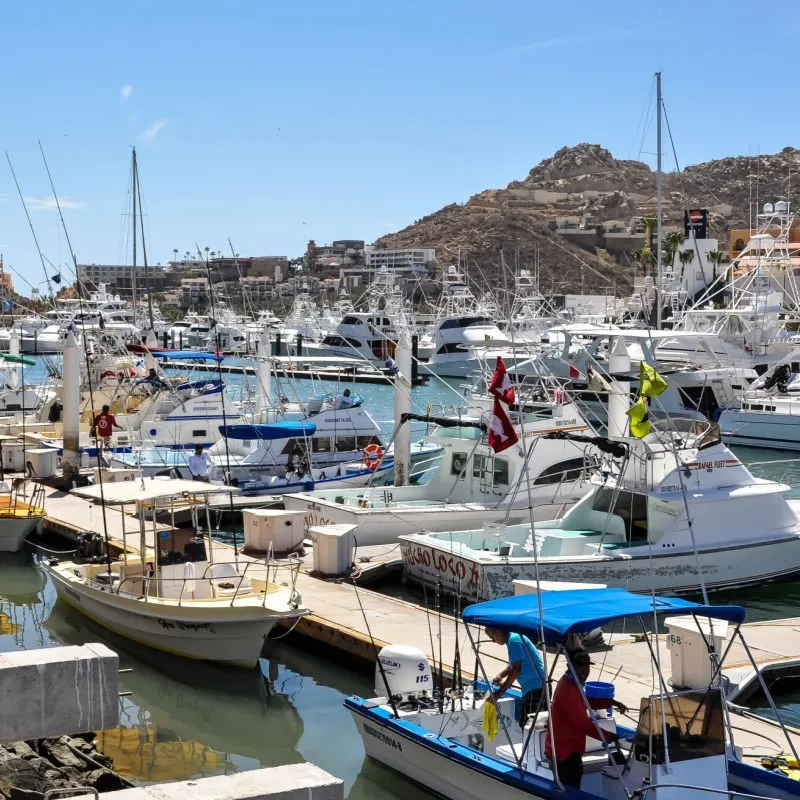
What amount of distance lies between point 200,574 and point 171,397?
17455 mm

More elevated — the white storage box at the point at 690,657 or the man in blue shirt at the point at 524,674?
the man in blue shirt at the point at 524,674

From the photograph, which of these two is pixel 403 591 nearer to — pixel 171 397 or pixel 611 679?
pixel 611 679

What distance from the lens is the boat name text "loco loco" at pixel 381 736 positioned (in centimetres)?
1118

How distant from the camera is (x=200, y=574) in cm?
1591

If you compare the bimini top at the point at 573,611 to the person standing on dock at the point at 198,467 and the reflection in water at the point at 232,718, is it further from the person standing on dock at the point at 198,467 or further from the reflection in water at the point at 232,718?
the person standing on dock at the point at 198,467

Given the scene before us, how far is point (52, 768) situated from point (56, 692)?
1901 mm

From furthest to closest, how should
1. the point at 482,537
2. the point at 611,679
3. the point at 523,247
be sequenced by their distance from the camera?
1. the point at 523,247
2. the point at 482,537
3. the point at 611,679

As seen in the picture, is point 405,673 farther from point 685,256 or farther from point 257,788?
point 685,256

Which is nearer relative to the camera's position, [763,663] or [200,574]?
[763,663]

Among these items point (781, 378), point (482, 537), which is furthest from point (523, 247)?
point (482, 537)

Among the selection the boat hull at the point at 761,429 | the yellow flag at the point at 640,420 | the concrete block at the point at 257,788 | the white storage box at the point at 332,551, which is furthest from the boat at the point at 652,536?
the boat hull at the point at 761,429

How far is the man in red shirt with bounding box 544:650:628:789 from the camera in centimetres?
927

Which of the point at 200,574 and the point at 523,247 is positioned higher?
the point at 523,247

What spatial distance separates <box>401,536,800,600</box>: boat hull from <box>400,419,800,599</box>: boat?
2cm
